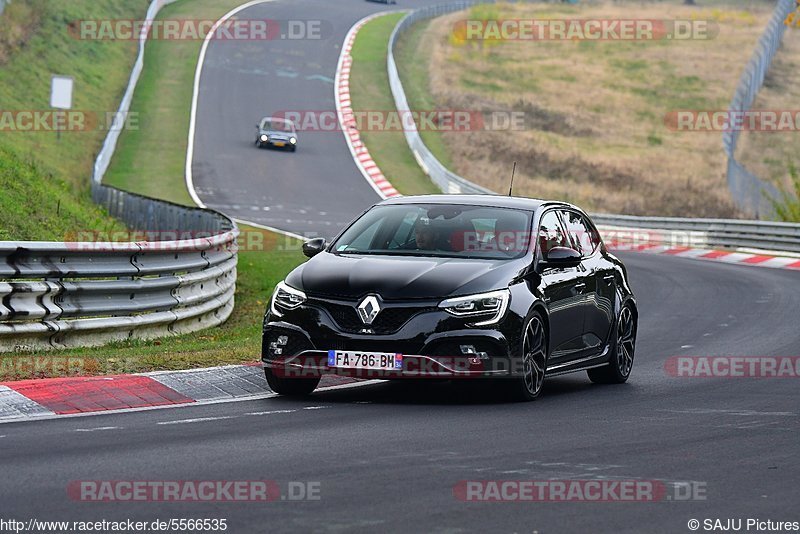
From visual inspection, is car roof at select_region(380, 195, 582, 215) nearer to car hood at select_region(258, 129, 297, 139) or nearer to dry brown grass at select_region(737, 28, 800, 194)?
dry brown grass at select_region(737, 28, 800, 194)

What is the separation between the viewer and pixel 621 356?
13.3m

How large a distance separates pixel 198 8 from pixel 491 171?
93.2 feet

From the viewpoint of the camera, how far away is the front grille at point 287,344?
433 inches

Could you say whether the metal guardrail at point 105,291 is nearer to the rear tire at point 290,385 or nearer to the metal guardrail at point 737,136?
the rear tire at point 290,385

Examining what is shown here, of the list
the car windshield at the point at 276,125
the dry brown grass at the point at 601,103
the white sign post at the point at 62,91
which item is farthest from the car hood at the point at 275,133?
the white sign post at the point at 62,91

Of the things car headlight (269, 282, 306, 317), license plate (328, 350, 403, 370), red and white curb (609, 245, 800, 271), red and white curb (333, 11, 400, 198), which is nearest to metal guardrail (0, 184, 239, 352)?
car headlight (269, 282, 306, 317)

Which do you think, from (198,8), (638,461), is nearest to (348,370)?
(638,461)

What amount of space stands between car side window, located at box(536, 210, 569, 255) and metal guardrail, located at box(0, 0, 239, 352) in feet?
14.0

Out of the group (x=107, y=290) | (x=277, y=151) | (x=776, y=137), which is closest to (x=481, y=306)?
(x=107, y=290)

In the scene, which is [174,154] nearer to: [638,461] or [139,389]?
[139,389]

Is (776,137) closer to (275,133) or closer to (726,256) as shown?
(275,133)

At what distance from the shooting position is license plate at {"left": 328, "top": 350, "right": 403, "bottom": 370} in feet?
35.2

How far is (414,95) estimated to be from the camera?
6291cm

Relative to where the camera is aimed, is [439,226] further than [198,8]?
No
